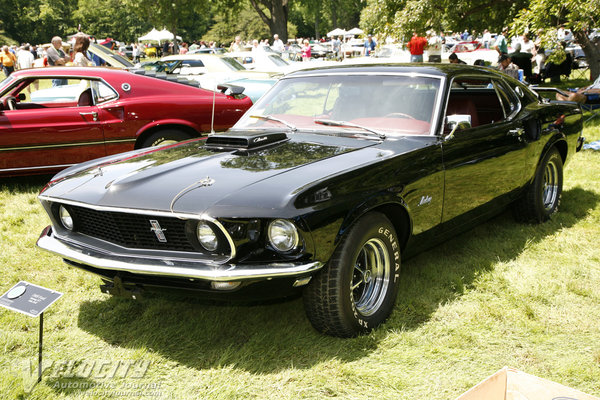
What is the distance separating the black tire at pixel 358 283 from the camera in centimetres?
296

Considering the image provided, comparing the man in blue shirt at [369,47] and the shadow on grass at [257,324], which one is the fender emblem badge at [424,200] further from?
the man in blue shirt at [369,47]

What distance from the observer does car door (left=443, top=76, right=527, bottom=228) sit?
392cm

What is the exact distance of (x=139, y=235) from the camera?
3035mm

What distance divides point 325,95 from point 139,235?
1.96 m

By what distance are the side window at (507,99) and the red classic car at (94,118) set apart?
138 inches

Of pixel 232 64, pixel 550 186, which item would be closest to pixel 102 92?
pixel 550 186

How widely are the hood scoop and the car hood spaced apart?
0.19ft

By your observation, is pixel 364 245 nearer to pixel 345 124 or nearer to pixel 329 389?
pixel 329 389

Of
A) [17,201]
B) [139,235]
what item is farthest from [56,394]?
[17,201]

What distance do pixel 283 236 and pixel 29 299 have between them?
1265 millimetres

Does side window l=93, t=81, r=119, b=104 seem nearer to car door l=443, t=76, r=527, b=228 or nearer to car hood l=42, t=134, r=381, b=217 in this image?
car hood l=42, t=134, r=381, b=217

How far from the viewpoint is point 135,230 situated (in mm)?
3027

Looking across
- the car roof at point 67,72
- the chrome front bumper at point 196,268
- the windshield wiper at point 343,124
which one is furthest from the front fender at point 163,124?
the chrome front bumper at point 196,268

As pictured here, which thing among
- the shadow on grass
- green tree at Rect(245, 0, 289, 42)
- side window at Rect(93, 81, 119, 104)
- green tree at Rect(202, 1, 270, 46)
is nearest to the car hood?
the shadow on grass
